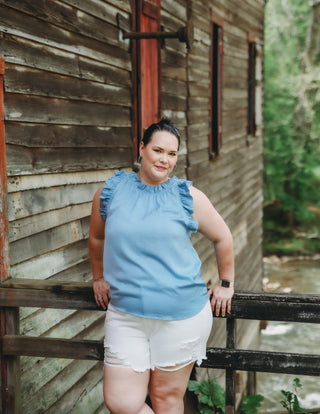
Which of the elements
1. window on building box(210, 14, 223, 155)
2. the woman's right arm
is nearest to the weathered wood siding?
the woman's right arm

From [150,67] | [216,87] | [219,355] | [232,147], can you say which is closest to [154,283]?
[219,355]

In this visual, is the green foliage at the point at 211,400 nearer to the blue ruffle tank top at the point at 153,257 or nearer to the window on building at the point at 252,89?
the blue ruffle tank top at the point at 153,257

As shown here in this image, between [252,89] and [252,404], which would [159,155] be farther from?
[252,89]

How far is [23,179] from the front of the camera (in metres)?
3.22

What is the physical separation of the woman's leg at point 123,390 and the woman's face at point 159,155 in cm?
81

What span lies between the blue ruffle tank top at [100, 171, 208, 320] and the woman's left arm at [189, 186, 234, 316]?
0.18 feet

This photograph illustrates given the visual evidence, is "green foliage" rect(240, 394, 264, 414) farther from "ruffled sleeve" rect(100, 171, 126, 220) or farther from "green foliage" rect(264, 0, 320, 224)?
"green foliage" rect(264, 0, 320, 224)

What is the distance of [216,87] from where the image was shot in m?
8.21

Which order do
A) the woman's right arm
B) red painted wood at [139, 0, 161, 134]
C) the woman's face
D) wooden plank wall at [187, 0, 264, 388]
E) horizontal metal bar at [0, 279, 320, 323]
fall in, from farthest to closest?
wooden plank wall at [187, 0, 264, 388]
red painted wood at [139, 0, 161, 134]
horizontal metal bar at [0, 279, 320, 323]
the woman's right arm
the woman's face

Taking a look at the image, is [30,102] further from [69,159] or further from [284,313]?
[284,313]

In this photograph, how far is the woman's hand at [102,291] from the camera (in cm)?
264

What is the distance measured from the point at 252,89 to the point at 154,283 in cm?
949

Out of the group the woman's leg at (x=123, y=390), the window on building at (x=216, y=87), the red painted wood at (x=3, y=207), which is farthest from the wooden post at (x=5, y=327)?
the window on building at (x=216, y=87)

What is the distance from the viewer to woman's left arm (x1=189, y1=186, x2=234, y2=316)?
95.5 inches
